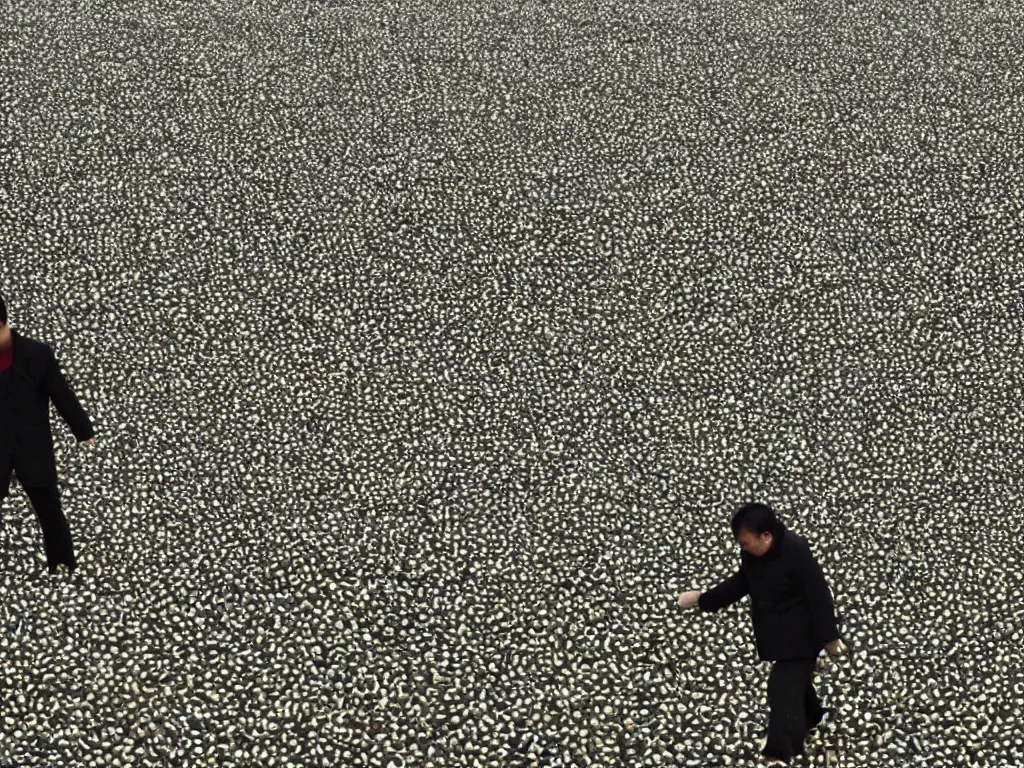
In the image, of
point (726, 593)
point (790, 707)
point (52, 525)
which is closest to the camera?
point (726, 593)

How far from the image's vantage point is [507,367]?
25.7 feet

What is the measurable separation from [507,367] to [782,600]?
334 cm

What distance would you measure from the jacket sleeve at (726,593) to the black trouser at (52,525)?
3476 mm

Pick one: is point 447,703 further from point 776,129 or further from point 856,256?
point 776,129

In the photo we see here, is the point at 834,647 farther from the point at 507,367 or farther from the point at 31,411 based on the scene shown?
the point at 31,411

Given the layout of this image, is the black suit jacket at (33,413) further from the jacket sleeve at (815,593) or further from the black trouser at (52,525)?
the jacket sleeve at (815,593)

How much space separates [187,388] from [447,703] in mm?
3069

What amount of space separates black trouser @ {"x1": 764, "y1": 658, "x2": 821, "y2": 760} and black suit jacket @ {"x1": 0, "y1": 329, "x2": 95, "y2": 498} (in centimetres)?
376

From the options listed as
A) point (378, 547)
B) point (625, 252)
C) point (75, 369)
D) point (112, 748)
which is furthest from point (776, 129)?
point (112, 748)

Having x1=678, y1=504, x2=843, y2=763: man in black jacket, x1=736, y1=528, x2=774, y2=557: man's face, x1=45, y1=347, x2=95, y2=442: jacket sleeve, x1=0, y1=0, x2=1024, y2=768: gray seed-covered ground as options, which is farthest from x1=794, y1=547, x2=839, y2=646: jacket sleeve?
x1=45, y1=347, x2=95, y2=442: jacket sleeve

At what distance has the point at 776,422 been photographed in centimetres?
745

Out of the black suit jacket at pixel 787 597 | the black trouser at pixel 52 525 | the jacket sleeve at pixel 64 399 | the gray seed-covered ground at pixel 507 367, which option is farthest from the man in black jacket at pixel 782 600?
the black trouser at pixel 52 525

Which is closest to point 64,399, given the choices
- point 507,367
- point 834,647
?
point 507,367

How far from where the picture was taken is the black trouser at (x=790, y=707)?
5.09 m
